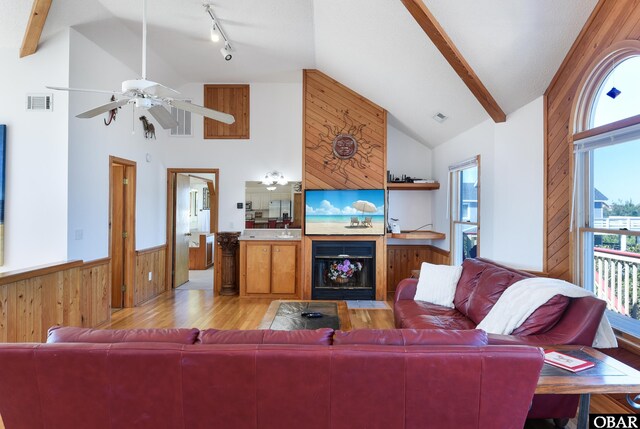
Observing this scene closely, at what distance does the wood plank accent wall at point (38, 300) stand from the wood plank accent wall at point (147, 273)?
1.47m

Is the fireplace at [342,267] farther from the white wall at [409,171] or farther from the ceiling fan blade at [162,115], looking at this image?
the ceiling fan blade at [162,115]

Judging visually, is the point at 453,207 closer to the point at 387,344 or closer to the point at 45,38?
the point at 387,344

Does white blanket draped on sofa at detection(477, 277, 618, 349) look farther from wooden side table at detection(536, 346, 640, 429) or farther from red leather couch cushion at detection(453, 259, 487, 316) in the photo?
red leather couch cushion at detection(453, 259, 487, 316)

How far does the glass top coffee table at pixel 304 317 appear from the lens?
3129 mm

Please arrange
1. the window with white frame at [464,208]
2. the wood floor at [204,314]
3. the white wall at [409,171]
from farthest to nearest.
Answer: the white wall at [409,171] < the window with white frame at [464,208] < the wood floor at [204,314]

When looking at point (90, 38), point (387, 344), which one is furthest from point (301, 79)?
point (387, 344)

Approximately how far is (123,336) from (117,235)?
13.2 feet

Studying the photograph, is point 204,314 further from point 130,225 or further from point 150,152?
point 150,152

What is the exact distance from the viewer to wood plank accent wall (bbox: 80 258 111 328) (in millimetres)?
4060

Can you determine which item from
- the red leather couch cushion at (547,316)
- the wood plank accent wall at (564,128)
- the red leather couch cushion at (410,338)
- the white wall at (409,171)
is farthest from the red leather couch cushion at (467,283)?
the white wall at (409,171)

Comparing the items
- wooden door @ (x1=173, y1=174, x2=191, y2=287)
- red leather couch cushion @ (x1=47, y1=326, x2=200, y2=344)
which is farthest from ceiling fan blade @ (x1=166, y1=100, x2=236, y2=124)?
wooden door @ (x1=173, y1=174, x2=191, y2=287)

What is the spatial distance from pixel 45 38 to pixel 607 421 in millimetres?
5655

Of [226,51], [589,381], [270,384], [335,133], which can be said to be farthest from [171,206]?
[589,381]

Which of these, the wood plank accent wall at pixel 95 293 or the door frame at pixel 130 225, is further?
the door frame at pixel 130 225
